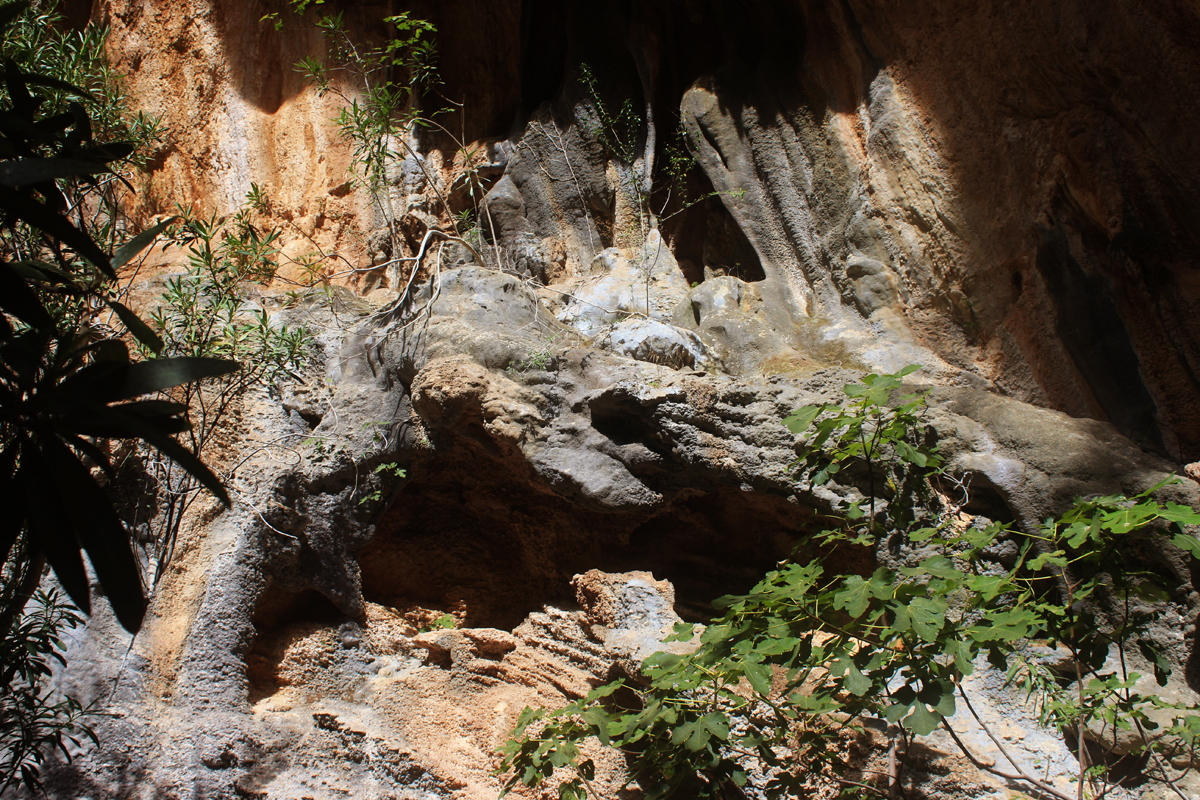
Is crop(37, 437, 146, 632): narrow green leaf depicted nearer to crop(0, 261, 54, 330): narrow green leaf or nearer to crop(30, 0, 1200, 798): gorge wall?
crop(0, 261, 54, 330): narrow green leaf

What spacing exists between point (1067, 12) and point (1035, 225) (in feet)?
3.31

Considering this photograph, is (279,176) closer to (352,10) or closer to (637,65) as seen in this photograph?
(352,10)

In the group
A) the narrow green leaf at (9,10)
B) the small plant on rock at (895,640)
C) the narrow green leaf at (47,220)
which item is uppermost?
the narrow green leaf at (9,10)

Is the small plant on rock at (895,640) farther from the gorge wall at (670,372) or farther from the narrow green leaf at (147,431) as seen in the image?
the narrow green leaf at (147,431)

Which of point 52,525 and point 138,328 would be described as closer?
point 52,525

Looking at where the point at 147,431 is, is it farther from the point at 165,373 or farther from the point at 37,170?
the point at 37,170

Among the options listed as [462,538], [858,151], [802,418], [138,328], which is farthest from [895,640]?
[858,151]

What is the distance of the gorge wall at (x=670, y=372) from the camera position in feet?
11.1

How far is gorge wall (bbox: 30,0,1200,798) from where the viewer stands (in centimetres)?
337

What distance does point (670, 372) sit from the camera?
372 centimetres

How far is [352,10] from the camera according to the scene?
6.28 meters

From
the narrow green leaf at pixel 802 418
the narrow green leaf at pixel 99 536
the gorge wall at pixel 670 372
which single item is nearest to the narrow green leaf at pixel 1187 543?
the narrow green leaf at pixel 802 418

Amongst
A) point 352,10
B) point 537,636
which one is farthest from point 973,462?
point 352,10

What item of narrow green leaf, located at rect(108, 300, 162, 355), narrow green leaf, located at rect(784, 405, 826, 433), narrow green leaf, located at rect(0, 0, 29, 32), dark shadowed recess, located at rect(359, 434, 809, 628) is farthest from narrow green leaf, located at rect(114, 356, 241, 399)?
dark shadowed recess, located at rect(359, 434, 809, 628)
